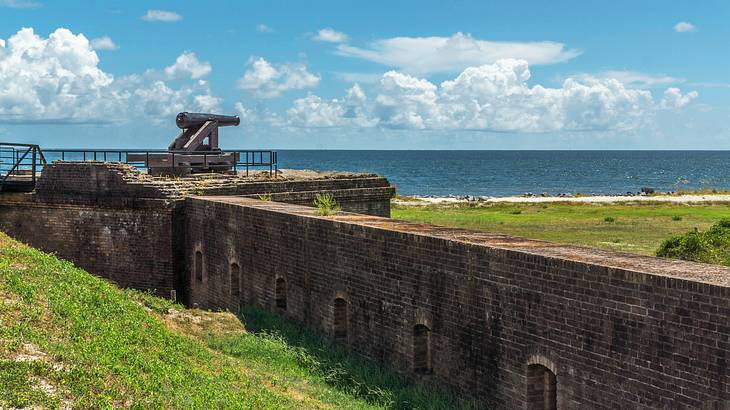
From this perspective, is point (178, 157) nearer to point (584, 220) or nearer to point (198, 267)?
point (198, 267)

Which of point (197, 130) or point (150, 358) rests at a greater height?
point (197, 130)

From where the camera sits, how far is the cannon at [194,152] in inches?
893

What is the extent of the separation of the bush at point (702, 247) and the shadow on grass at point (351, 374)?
333 inches

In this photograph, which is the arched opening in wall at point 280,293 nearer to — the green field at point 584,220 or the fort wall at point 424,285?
the fort wall at point 424,285

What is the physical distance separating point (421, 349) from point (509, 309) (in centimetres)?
227

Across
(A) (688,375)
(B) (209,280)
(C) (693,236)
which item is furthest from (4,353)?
(C) (693,236)

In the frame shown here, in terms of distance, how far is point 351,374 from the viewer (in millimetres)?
12680

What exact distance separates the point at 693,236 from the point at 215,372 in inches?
503

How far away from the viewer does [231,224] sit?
17.3m

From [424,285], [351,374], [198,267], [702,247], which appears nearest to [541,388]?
[424,285]

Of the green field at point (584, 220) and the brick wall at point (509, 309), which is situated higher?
the brick wall at point (509, 309)

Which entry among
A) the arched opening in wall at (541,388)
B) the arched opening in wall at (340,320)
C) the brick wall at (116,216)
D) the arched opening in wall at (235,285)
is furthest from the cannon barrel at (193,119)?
the arched opening in wall at (541,388)

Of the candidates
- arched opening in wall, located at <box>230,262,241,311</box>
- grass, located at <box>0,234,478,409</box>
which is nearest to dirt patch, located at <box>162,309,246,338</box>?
grass, located at <box>0,234,478,409</box>

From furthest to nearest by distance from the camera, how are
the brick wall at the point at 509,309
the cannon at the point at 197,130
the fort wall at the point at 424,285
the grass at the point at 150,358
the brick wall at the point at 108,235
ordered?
the cannon at the point at 197,130 < the brick wall at the point at 108,235 < the grass at the point at 150,358 < the fort wall at the point at 424,285 < the brick wall at the point at 509,309
